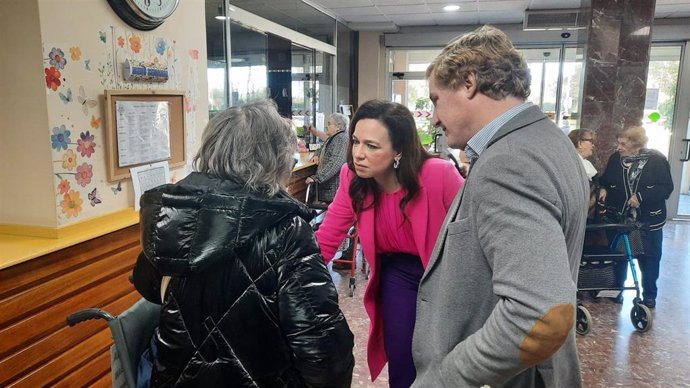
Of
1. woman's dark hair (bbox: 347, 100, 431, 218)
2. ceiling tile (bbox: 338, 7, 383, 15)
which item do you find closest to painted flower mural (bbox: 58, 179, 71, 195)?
woman's dark hair (bbox: 347, 100, 431, 218)

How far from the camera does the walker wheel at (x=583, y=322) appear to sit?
3.38m

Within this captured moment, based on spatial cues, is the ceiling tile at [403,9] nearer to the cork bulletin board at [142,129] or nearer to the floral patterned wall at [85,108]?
the cork bulletin board at [142,129]

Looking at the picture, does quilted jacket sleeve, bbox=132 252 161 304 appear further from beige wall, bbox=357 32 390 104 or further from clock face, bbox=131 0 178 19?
beige wall, bbox=357 32 390 104

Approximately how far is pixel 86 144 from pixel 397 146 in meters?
1.53

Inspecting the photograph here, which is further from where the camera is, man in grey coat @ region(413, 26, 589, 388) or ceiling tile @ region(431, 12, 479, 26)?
ceiling tile @ region(431, 12, 479, 26)

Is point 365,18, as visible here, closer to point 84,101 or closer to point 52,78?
point 84,101

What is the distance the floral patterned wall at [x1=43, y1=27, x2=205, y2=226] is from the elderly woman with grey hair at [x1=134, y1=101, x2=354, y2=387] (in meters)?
1.16

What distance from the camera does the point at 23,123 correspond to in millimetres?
2107

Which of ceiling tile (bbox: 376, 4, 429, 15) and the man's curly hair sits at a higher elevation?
ceiling tile (bbox: 376, 4, 429, 15)

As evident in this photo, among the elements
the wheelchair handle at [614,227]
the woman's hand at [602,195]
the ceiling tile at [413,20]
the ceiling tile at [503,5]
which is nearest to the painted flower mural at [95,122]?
the wheelchair handle at [614,227]

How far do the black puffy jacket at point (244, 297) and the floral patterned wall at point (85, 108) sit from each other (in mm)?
1171

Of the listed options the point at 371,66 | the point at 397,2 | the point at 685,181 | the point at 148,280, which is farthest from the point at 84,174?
the point at 685,181

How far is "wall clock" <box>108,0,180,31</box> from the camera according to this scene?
2.45 metres

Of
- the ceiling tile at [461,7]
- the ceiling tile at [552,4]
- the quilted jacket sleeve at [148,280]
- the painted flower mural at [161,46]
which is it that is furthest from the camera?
the ceiling tile at [461,7]
